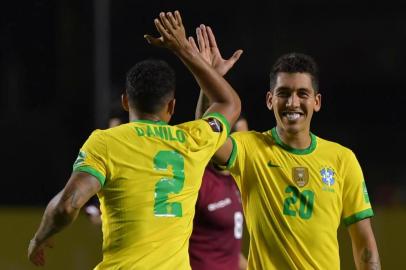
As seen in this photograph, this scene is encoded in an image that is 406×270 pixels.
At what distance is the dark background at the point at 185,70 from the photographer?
31.7 feet

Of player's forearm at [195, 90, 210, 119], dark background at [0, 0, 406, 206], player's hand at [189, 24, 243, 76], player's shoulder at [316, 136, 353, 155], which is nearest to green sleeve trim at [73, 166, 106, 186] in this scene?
player's forearm at [195, 90, 210, 119]

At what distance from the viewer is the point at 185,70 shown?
10.3 metres

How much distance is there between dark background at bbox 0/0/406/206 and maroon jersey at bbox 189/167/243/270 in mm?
3739

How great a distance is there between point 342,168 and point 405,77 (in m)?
6.61

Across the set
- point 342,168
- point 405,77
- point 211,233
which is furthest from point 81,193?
point 405,77

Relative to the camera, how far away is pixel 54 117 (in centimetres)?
996

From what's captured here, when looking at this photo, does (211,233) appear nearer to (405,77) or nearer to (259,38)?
(259,38)

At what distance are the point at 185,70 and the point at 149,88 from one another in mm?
6207

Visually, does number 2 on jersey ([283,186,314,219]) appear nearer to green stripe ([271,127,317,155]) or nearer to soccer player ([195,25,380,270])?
soccer player ([195,25,380,270])

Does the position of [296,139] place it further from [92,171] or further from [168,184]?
[92,171]

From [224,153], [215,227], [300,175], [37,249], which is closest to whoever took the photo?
[37,249]

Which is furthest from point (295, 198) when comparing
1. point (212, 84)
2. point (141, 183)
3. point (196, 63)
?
point (141, 183)

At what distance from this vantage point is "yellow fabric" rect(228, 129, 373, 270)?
4.52m

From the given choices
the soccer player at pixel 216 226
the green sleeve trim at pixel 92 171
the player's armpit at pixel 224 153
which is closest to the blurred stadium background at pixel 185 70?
the soccer player at pixel 216 226
